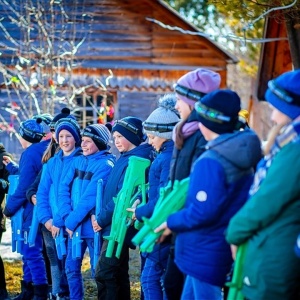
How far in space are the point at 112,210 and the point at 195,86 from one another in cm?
178

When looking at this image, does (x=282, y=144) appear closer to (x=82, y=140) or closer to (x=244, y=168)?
(x=244, y=168)

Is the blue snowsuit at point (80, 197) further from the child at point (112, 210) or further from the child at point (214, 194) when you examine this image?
the child at point (214, 194)

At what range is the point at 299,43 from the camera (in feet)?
34.6

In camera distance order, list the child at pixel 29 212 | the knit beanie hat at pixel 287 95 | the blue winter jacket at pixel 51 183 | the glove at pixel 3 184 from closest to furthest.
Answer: the knit beanie hat at pixel 287 95
the blue winter jacket at pixel 51 183
the child at pixel 29 212
the glove at pixel 3 184

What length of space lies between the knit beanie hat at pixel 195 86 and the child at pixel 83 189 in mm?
2149

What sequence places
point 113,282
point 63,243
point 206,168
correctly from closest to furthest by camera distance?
1. point 206,168
2. point 113,282
3. point 63,243

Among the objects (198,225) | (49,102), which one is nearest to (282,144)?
(198,225)

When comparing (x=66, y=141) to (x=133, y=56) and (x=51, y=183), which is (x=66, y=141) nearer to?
(x=51, y=183)

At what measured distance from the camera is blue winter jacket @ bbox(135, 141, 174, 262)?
252 inches

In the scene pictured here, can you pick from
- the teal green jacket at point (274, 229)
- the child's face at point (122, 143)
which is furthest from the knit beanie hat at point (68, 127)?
the teal green jacket at point (274, 229)

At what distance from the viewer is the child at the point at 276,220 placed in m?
4.72

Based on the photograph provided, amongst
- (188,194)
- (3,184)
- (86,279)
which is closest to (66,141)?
(3,184)

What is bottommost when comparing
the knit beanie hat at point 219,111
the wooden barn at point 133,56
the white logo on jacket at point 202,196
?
the wooden barn at point 133,56

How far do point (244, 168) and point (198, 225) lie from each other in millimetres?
460
